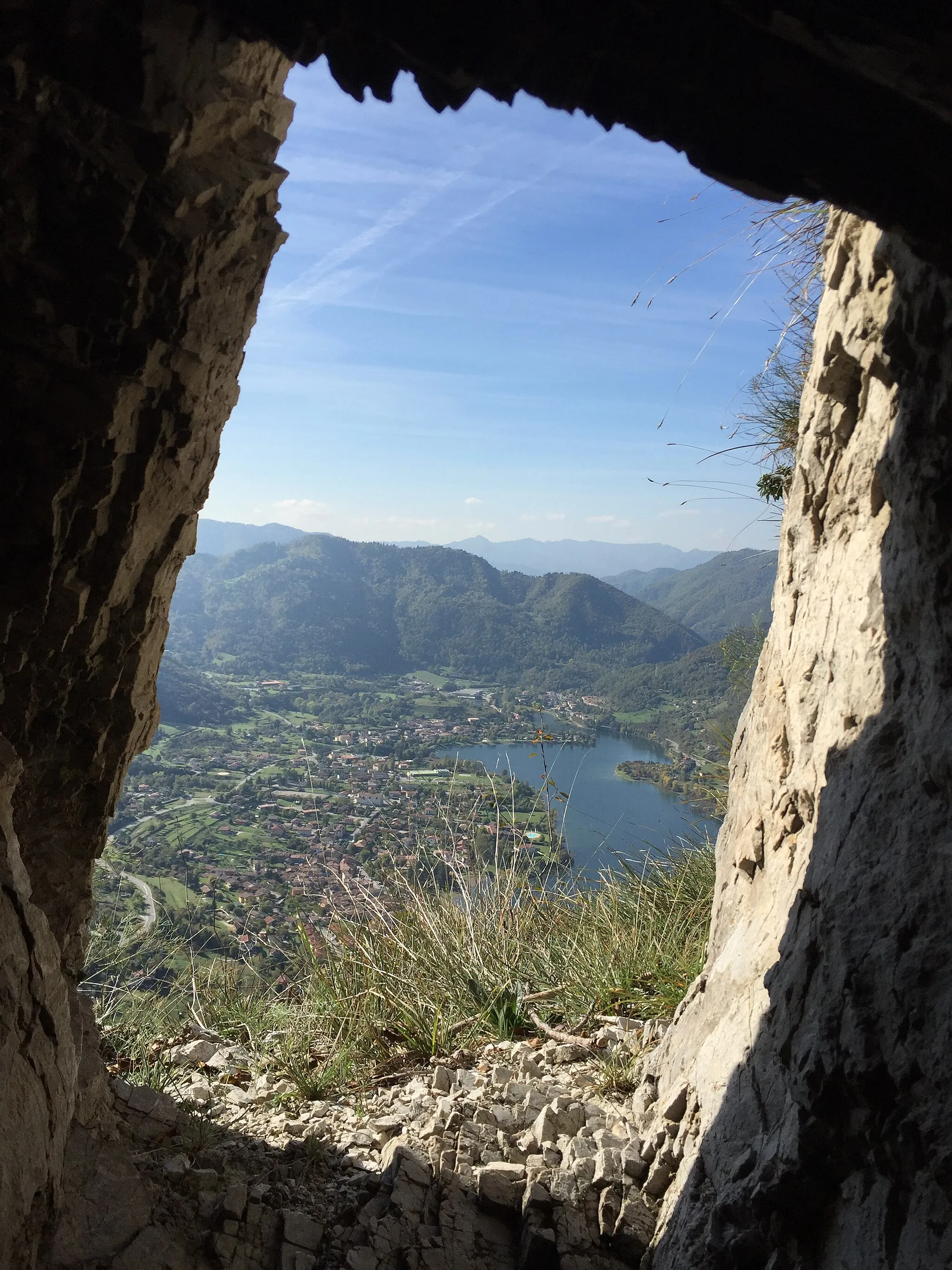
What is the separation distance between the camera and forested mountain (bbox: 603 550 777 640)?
1149 cm

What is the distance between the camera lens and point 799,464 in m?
2.86

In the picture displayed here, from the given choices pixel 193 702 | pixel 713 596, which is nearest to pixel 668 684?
pixel 713 596

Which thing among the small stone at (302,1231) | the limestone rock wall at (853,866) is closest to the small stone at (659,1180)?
the limestone rock wall at (853,866)

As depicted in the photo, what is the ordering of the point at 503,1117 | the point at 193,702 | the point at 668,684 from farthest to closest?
the point at 193,702 < the point at 668,684 < the point at 503,1117

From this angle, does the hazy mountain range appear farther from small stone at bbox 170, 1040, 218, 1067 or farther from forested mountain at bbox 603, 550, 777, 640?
small stone at bbox 170, 1040, 218, 1067

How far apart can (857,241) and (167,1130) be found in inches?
158

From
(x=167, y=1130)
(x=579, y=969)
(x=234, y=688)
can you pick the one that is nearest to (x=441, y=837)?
(x=579, y=969)

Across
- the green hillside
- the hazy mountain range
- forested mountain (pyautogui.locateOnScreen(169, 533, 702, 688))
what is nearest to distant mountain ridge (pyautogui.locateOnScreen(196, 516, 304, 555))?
the hazy mountain range

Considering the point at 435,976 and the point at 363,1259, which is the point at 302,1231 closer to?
the point at 363,1259

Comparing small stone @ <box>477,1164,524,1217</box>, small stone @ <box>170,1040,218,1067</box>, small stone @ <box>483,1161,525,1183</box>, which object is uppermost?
small stone @ <box>483,1161,525,1183</box>

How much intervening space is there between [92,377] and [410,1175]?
289 centimetres

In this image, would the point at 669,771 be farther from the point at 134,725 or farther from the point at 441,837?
the point at 134,725

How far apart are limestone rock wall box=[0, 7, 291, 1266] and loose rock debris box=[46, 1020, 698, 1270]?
2.09ft

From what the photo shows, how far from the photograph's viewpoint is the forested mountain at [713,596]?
1149 centimetres
